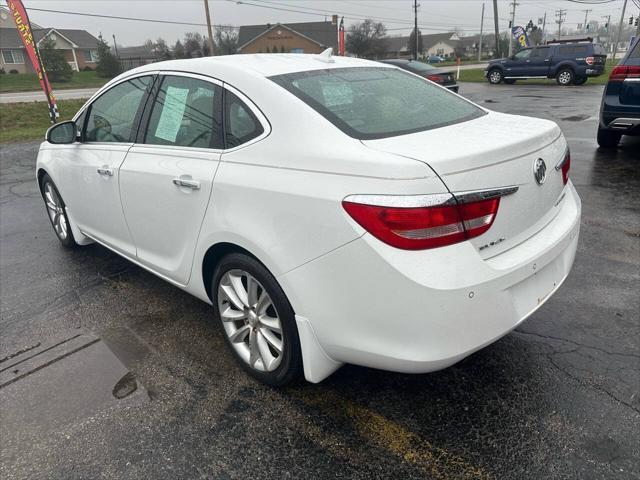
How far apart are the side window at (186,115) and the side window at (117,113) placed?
0.23 m

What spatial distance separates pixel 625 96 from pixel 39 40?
6493cm

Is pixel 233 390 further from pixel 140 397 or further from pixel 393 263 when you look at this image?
pixel 393 263

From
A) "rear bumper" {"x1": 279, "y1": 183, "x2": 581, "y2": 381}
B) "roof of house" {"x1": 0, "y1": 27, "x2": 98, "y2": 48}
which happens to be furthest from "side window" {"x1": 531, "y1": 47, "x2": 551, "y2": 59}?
"roof of house" {"x1": 0, "y1": 27, "x2": 98, "y2": 48}

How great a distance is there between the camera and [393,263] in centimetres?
184

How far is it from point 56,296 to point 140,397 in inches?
66.7

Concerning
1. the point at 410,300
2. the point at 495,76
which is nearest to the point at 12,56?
the point at 495,76

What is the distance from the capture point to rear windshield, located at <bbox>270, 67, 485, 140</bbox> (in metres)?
2.31

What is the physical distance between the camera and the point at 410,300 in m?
1.85

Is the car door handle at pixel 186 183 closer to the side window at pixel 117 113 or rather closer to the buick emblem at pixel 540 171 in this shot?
the side window at pixel 117 113

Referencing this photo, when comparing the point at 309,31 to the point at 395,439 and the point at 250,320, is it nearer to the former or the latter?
the point at 250,320

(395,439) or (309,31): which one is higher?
(309,31)

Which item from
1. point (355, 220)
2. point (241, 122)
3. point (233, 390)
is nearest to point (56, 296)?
point (233, 390)

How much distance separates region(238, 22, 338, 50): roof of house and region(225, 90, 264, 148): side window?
7465 cm

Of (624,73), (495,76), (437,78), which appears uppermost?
(624,73)
